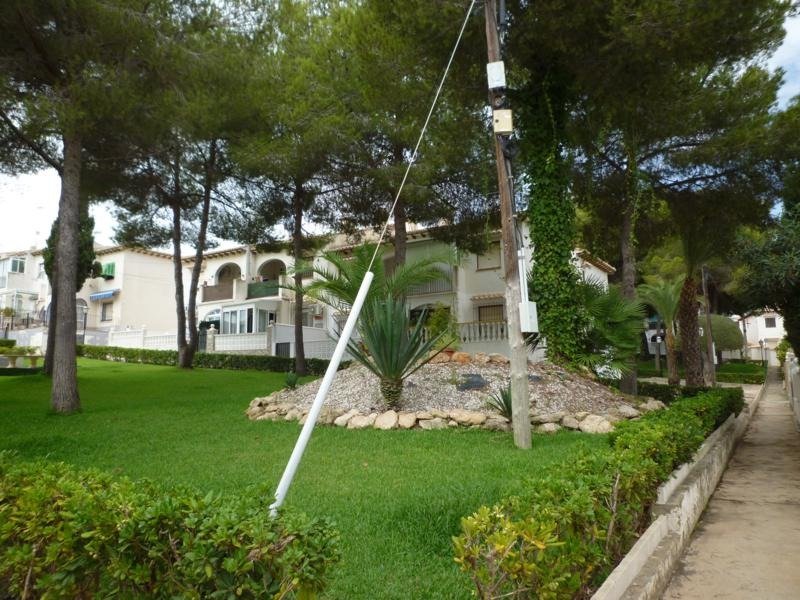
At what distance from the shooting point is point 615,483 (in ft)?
11.3

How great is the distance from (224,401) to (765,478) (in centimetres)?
984

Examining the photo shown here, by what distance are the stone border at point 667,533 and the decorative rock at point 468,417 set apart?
9.45ft

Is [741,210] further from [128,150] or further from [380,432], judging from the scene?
[128,150]

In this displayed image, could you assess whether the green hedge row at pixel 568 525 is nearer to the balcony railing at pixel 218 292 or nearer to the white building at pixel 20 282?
the balcony railing at pixel 218 292

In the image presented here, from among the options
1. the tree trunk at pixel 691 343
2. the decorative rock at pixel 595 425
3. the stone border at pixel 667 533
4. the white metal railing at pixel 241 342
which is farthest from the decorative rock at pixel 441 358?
the white metal railing at pixel 241 342

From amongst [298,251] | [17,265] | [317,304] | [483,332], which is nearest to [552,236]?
[483,332]

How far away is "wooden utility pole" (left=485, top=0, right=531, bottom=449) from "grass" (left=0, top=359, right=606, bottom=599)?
14.6 inches

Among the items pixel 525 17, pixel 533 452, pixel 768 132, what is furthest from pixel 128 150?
pixel 768 132

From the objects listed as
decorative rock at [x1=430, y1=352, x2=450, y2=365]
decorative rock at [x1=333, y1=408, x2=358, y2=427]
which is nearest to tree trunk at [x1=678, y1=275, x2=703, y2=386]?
decorative rock at [x1=430, y1=352, x2=450, y2=365]

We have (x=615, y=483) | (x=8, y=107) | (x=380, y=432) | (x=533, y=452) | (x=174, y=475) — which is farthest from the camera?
(x=8, y=107)

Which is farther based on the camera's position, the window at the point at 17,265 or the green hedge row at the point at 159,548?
the window at the point at 17,265

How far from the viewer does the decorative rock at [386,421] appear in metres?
8.44

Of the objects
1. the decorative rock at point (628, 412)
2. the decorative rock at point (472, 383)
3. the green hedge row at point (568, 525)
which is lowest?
the decorative rock at point (628, 412)

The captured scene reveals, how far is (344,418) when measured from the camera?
29.1 feet
